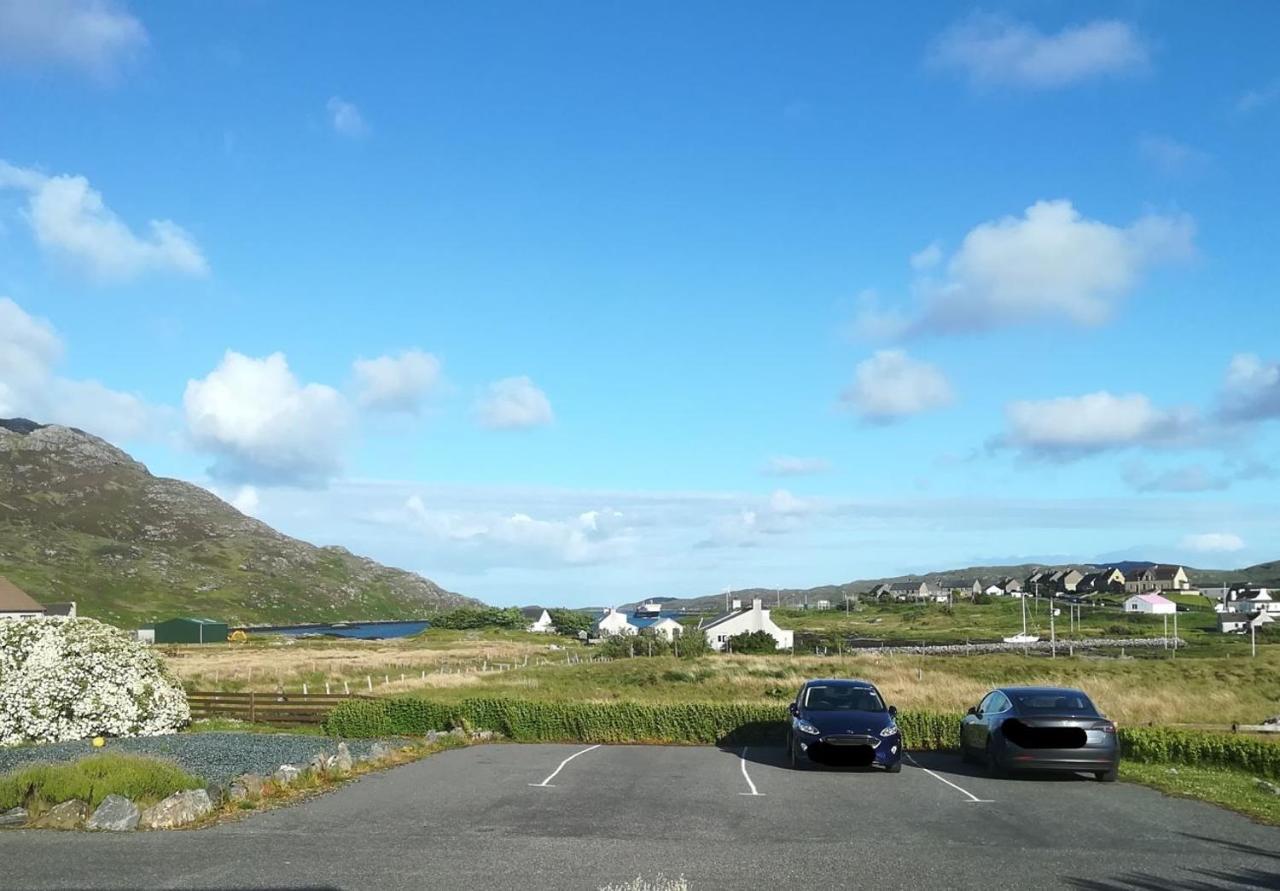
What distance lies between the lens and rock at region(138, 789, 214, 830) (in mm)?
14281

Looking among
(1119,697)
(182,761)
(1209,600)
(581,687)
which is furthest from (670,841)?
(1209,600)

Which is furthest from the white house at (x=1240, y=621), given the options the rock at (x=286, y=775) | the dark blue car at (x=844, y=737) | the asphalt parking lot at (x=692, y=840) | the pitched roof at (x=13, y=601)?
the rock at (x=286, y=775)

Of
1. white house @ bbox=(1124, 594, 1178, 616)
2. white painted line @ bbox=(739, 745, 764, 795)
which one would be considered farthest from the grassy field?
white house @ bbox=(1124, 594, 1178, 616)

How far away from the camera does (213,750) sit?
24.8 meters

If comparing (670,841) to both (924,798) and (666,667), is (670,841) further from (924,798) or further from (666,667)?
(666,667)

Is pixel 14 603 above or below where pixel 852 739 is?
above

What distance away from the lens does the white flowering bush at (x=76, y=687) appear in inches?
1131

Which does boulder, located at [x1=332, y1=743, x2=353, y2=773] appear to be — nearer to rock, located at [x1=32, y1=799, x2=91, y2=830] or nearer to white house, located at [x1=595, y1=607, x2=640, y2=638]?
rock, located at [x1=32, y1=799, x2=91, y2=830]

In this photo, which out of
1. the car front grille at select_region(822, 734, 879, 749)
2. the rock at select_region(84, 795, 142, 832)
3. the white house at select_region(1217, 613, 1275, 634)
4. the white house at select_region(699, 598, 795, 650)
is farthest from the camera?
the white house at select_region(1217, 613, 1275, 634)

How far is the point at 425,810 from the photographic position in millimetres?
16047

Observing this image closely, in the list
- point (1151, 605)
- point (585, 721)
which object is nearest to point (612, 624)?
point (1151, 605)

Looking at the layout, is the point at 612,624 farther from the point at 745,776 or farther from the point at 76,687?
the point at 745,776

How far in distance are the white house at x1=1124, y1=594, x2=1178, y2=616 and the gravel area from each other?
136964 millimetres

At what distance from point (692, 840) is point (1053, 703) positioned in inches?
410
